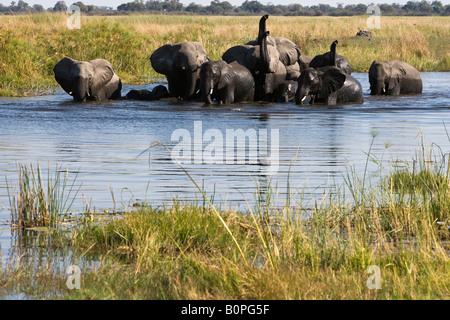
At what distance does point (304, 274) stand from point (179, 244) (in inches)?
52.9

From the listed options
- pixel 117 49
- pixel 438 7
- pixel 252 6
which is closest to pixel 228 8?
pixel 252 6

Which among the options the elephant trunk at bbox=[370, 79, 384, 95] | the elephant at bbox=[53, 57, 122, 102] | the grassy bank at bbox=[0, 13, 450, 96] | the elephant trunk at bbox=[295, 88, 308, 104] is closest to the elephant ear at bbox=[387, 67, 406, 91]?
the elephant trunk at bbox=[370, 79, 384, 95]

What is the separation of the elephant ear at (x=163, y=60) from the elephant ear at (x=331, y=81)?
448cm

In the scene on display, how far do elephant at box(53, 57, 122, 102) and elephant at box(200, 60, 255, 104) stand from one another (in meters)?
2.67

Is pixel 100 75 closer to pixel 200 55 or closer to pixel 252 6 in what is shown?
pixel 200 55

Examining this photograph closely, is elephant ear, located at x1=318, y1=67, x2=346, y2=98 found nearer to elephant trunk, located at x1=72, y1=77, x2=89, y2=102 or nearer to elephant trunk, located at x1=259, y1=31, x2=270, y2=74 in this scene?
elephant trunk, located at x1=259, y1=31, x2=270, y2=74

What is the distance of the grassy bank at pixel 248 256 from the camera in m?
4.96

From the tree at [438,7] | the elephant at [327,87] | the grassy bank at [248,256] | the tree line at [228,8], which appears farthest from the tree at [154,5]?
the grassy bank at [248,256]

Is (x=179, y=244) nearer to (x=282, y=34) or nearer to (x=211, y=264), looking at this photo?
(x=211, y=264)

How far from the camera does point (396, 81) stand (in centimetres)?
2292

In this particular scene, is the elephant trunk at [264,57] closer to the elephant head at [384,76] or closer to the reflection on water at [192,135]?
the reflection on water at [192,135]

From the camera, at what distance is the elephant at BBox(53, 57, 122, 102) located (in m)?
19.4

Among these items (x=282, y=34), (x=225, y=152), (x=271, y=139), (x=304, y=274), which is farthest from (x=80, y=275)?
(x=282, y=34)

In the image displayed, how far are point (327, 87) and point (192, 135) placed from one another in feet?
22.6
